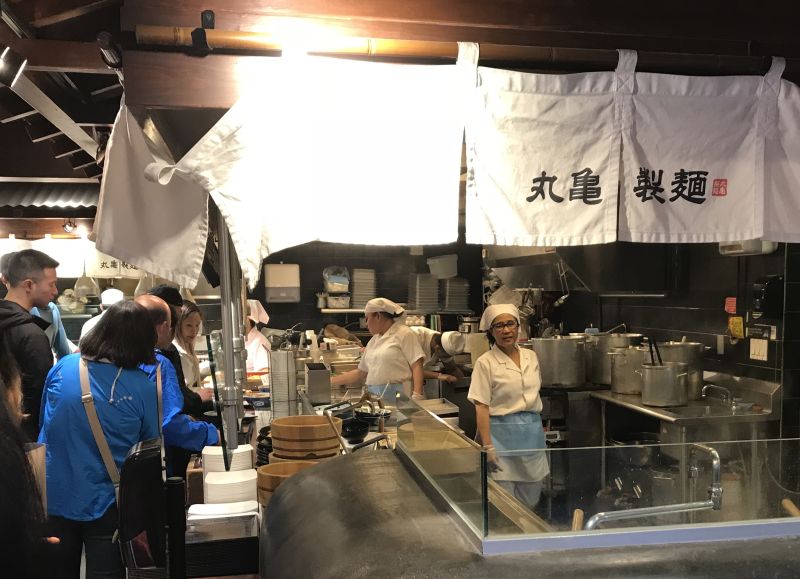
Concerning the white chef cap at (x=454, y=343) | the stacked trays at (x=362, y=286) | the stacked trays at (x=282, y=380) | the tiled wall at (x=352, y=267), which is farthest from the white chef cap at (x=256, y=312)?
the stacked trays at (x=282, y=380)

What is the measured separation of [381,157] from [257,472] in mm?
1415

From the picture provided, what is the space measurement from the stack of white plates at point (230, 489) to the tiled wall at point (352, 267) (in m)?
7.83

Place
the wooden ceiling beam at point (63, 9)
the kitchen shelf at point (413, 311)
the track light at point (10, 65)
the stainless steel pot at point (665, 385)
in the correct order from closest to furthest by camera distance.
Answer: the wooden ceiling beam at point (63, 9), the track light at point (10, 65), the stainless steel pot at point (665, 385), the kitchen shelf at point (413, 311)

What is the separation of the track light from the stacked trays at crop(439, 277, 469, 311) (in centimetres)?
791

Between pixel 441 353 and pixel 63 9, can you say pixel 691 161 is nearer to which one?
pixel 63 9

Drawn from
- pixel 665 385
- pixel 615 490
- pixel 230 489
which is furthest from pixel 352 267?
pixel 615 490

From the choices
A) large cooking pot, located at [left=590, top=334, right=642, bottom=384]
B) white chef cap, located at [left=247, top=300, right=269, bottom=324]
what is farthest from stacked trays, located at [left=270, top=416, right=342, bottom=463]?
white chef cap, located at [left=247, top=300, right=269, bottom=324]

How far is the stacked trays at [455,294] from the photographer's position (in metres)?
10.3

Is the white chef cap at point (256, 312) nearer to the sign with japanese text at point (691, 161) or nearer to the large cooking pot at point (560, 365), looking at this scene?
the large cooking pot at point (560, 365)

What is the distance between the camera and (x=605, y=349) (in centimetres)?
612

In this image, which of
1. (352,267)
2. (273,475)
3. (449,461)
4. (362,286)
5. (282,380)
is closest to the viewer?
(449,461)

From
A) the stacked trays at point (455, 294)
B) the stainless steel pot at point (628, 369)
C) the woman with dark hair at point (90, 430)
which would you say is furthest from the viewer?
the stacked trays at point (455, 294)

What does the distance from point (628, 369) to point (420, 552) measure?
4.52 metres

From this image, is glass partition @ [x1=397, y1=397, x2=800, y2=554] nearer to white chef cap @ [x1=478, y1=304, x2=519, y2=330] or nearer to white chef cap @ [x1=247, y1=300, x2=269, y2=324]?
white chef cap @ [x1=478, y1=304, x2=519, y2=330]
